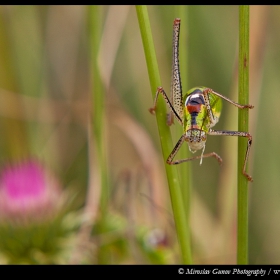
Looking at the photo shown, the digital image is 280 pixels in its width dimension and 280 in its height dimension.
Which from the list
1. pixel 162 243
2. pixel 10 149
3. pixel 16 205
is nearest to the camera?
pixel 162 243

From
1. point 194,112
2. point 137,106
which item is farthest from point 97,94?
point 137,106

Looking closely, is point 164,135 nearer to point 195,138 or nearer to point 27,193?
point 195,138

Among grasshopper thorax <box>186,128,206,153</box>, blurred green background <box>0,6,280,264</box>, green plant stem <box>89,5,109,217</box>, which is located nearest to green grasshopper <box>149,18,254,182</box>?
grasshopper thorax <box>186,128,206,153</box>

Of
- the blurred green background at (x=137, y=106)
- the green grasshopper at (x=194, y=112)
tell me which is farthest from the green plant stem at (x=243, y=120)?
the blurred green background at (x=137, y=106)
